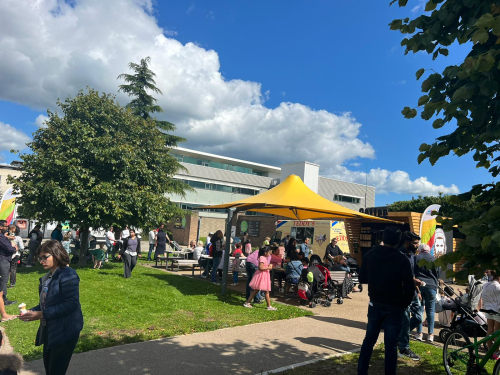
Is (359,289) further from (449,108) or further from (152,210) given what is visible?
(449,108)

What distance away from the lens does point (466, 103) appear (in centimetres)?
283

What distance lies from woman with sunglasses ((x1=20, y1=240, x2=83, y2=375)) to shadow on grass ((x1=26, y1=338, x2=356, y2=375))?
148cm

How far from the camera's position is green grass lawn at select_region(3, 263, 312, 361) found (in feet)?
19.9

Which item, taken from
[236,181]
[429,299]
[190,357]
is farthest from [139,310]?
[236,181]

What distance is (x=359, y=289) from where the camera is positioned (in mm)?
12508

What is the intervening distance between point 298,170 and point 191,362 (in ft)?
129

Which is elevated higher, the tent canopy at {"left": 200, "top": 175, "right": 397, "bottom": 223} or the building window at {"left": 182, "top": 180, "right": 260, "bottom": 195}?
the building window at {"left": 182, "top": 180, "right": 260, "bottom": 195}

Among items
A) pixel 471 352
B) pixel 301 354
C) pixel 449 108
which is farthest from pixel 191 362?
pixel 449 108

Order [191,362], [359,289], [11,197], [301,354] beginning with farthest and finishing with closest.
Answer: [11,197]
[359,289]
[301,354]
[191,362]

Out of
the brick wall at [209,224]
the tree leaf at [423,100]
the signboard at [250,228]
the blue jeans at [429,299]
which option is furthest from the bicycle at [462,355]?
the brick wall at [209,224]

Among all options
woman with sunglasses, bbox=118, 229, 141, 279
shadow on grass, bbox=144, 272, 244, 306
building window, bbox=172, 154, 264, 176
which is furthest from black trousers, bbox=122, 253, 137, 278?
building window, bbox=172, 154, 264, 176

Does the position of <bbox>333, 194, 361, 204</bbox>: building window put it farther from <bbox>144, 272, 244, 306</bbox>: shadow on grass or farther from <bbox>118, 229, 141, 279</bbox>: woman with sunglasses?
<bbox>118, 229, 141, 279</bbox>: woman with sunglasses

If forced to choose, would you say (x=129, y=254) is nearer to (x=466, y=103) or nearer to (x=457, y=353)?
(x=457, y=353)

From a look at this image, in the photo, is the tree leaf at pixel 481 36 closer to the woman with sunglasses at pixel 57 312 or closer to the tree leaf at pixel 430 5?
the tree leaf at pixel 430 5
